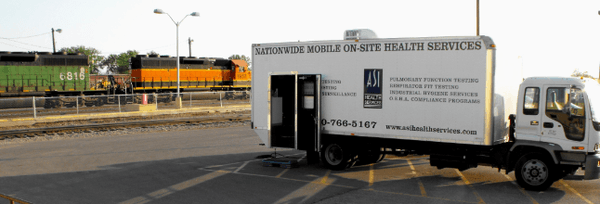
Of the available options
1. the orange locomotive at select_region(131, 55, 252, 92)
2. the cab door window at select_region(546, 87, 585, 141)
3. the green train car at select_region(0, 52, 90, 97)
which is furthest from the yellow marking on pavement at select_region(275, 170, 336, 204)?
the orange locomotive at select_region(131, 55, 252, 92)

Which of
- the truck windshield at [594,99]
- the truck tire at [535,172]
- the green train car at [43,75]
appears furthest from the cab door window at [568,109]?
the green train car at [43,75]

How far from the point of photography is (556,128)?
9.30m

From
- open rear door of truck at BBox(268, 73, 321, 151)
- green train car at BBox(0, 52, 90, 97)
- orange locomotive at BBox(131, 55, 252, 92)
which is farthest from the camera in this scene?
orange locomotive at BBox(131, 55, 252, 92)

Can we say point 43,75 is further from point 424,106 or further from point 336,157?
point 424,106

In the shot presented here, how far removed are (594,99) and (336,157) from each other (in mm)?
5834

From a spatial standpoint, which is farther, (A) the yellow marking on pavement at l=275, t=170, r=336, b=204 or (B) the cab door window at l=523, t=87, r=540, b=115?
(B) the cab door window at l=523, t=87, r=540, b=115

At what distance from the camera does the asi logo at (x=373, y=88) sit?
10.9 metres

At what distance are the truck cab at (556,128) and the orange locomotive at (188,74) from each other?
34756 mm

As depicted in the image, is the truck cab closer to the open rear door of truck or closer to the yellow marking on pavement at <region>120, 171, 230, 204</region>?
the open rear door of truck

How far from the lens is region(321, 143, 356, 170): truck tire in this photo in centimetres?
1180

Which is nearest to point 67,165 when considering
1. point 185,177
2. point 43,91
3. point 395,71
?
point 185,177

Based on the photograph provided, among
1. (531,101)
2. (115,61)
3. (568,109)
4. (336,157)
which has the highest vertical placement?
(115,61)

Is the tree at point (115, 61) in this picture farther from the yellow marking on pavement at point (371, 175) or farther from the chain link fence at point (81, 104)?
the yellow marking on pavement at point (371, 175)

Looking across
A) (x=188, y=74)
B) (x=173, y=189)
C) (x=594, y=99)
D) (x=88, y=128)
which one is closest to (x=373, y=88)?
(x=594, y=99)
